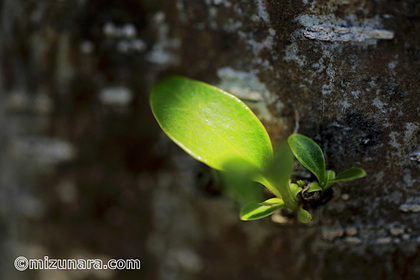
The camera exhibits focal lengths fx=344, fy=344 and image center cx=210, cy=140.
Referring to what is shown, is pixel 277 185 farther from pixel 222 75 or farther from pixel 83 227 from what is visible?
pixel 83 227

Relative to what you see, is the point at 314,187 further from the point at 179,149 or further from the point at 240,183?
the point at 179,149

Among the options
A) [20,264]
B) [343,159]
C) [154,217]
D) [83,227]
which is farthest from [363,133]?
[20,264]

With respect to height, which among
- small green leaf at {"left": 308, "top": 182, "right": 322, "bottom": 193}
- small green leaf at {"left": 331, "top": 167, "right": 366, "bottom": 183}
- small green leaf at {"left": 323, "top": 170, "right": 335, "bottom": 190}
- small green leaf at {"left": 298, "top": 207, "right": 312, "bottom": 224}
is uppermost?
small green leaf at {"left": 331, "top": 167, "right": 366, "bottom": 183}

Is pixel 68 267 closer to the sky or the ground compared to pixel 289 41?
closer to the ground

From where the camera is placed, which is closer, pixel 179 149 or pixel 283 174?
pixel 283 174

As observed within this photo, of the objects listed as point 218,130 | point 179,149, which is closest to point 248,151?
point 218,130
